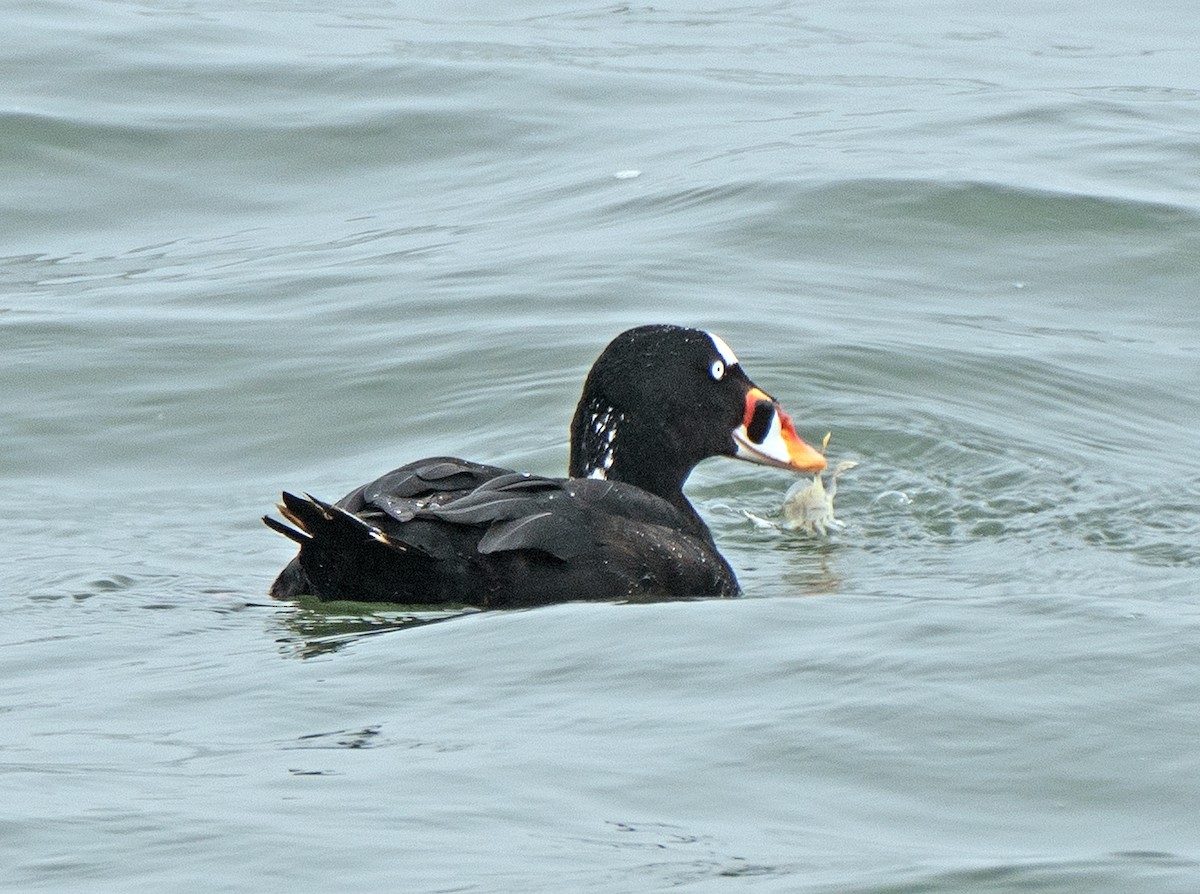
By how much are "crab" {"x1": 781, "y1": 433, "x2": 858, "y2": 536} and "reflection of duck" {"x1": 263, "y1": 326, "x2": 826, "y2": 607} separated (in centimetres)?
97

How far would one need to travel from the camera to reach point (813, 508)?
8641 millimetres

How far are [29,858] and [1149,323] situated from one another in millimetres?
8405

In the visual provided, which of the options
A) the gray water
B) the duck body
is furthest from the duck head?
the duck body

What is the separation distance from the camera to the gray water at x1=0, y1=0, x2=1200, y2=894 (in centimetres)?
495

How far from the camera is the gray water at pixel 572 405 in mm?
4953

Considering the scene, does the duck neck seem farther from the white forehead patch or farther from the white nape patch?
the white forehead patch

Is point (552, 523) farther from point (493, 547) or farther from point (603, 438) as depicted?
point (603, 438)

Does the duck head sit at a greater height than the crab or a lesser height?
greater

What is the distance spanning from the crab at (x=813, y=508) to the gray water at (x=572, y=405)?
123mm

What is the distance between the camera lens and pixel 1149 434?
32.5 feet

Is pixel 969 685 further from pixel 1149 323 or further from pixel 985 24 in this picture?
pixel 985 24

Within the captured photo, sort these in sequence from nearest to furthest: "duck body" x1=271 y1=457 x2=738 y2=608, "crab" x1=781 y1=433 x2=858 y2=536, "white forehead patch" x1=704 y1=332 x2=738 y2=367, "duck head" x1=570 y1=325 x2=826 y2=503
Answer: "duck body" x1=271 y1=457 x2=738 y2=608 → "duck head" x1=570 y1=325 x2=826 y2=503 → "white forehead patch" x1=704 y1=332 x2=738 y2=367 → "crab" x1=781 y1=433 x2=858 y2=536

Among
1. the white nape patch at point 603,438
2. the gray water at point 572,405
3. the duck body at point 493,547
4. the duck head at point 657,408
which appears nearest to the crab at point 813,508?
the gray water at point 572,405

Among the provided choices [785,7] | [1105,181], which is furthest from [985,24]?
[1105,181]
